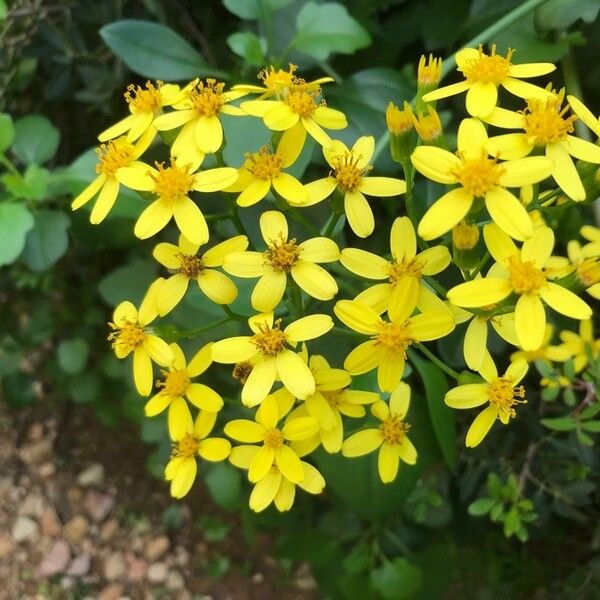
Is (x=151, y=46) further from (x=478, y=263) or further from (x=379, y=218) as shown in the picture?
(x=478, y=263)

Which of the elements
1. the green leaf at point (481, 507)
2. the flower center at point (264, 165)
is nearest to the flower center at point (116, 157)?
the flower center at point (264, 165)

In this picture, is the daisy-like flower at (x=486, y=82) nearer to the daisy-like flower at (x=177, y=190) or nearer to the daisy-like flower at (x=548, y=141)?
the daisy-like flower at (x=548, y=141)

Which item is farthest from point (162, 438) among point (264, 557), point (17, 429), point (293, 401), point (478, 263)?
point (478, 263)

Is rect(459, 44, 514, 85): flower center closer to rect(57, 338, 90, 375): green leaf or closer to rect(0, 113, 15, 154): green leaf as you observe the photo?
rect(0, 113, 15, 154): green leaf

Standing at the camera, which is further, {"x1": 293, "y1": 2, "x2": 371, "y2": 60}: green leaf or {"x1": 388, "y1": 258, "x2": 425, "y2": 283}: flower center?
{"x1": 293, "y1": 2, "x2": 371, "y2": 60}: green leaf

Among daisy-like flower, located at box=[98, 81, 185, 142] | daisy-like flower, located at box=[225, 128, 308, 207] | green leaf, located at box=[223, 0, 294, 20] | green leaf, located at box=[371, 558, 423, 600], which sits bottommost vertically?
green leaf, located at box=[371, 558, 423, 600]

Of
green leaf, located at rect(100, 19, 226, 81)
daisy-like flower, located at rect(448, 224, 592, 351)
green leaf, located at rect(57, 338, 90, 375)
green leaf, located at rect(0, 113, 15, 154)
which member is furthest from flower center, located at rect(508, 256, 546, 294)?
green leaf, located at rect(57, 338, 90, 375)
